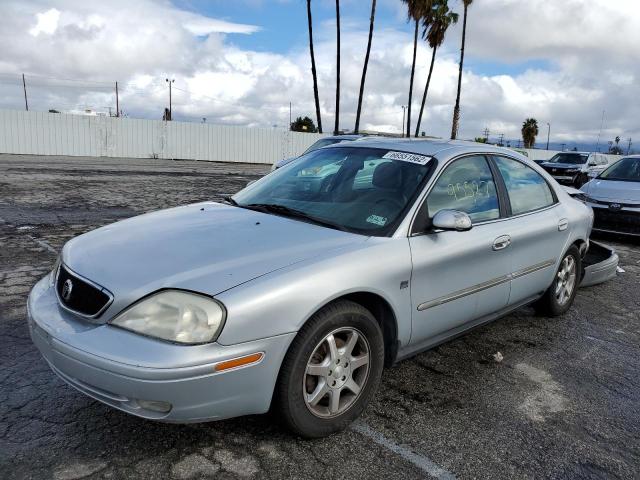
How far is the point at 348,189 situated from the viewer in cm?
349

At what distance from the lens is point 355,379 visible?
2818mm

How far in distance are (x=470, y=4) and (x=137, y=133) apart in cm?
2288

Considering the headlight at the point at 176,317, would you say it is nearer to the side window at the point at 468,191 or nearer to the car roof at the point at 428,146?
the side window at the point at 468,191

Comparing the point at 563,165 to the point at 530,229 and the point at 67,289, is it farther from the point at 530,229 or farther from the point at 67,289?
the point at 67,289

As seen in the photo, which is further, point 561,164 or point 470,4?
point 470,4

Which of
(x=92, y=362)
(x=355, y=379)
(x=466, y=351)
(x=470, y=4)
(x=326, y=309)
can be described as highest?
(x=470, y=4)

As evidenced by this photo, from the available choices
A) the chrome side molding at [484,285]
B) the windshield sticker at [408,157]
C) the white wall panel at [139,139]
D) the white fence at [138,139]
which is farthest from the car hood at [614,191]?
the white fence at [138,139]

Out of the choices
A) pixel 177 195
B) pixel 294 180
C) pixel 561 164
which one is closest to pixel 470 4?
pixel 561 164

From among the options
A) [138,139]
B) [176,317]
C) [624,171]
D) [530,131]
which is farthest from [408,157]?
[530,131]

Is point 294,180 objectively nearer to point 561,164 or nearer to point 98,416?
point 98,416

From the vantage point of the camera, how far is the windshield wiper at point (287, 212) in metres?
3.12

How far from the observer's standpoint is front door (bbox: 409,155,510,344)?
3.09 m

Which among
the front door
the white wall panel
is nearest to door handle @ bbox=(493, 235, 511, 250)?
the front door

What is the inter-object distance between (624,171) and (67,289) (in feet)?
32.3
